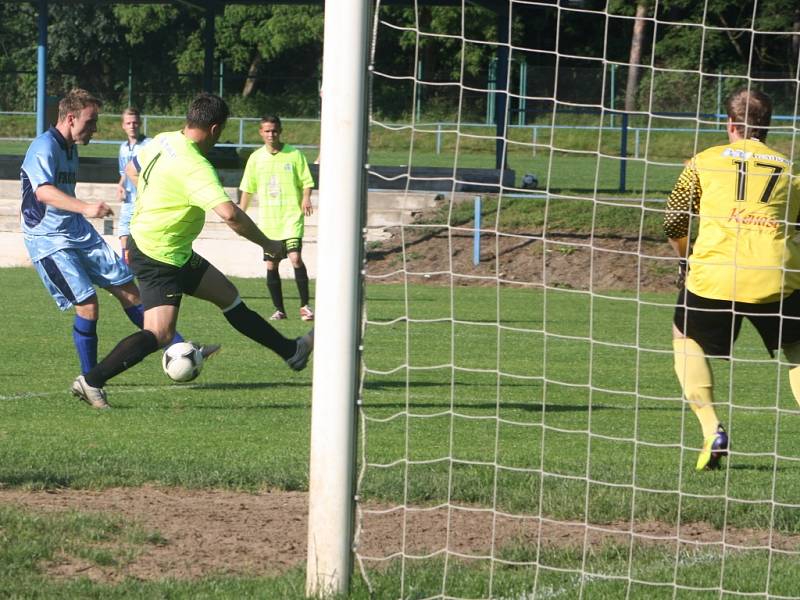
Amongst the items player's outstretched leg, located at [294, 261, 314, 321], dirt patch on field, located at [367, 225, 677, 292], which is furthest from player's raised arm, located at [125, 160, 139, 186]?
dirt patch on field, located at [367, 225, 677, 292]

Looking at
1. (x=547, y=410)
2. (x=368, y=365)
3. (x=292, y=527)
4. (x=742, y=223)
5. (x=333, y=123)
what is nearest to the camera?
(x=333, y=123)

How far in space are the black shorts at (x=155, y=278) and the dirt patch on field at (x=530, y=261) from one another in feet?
33.2

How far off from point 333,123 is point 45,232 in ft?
17.0

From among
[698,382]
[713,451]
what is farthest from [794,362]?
[713,451]

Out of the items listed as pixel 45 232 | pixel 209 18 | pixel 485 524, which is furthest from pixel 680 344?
pixel 209 18

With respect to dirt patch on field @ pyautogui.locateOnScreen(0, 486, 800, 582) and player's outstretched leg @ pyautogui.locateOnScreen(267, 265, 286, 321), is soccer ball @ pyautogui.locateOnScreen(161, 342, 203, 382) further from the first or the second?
player's outstretched leg @ pyautogui.locateOnScreen(267, 265, 286, 321)

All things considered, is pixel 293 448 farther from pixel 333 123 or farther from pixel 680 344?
pixel 333 123

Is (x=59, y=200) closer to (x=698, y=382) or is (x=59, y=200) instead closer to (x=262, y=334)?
(x=262, y=334)

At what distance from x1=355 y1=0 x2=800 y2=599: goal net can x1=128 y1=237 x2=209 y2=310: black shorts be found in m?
1.32

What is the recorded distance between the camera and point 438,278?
762 inches

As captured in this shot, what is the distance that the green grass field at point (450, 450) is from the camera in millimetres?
4754

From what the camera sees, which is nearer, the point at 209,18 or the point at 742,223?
the point at 742,223

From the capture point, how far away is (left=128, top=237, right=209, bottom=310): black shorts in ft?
27.0

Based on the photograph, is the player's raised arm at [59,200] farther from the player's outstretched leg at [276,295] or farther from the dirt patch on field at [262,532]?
the player's outstretched leg at [276,295]
